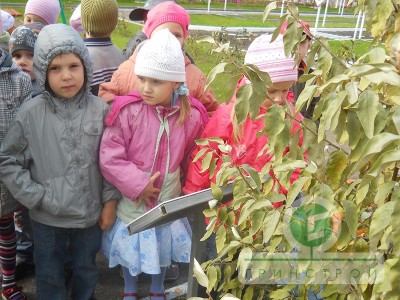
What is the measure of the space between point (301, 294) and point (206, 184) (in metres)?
1.19

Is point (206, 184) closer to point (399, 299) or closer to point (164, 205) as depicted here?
point (164, 205)

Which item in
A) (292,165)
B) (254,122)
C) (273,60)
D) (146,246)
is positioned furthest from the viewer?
(146,246)

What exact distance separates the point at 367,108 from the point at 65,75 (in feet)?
5.77

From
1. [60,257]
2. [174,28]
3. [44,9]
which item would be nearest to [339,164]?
[60,257]

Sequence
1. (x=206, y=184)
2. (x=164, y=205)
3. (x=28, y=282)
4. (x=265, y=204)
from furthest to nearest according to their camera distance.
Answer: (x=28, y=282), (x=206, y=184), (x=164, y=205), (x=265, y=204)

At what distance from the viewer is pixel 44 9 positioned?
3629 millimetres

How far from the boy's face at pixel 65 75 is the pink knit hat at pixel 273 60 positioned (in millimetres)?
809

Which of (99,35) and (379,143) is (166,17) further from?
(379,143)

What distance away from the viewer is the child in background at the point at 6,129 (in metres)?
2.61

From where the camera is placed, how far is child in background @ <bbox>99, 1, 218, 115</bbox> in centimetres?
288

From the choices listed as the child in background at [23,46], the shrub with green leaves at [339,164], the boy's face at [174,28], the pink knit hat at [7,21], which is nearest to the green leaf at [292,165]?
the shrub with green leaves at [339,164]

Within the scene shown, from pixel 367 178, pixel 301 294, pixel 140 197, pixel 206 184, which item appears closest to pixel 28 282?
pixel 140 197

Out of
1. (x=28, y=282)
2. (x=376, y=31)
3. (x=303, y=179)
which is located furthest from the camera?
(x=28, y=282)

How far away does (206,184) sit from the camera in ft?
8.41
